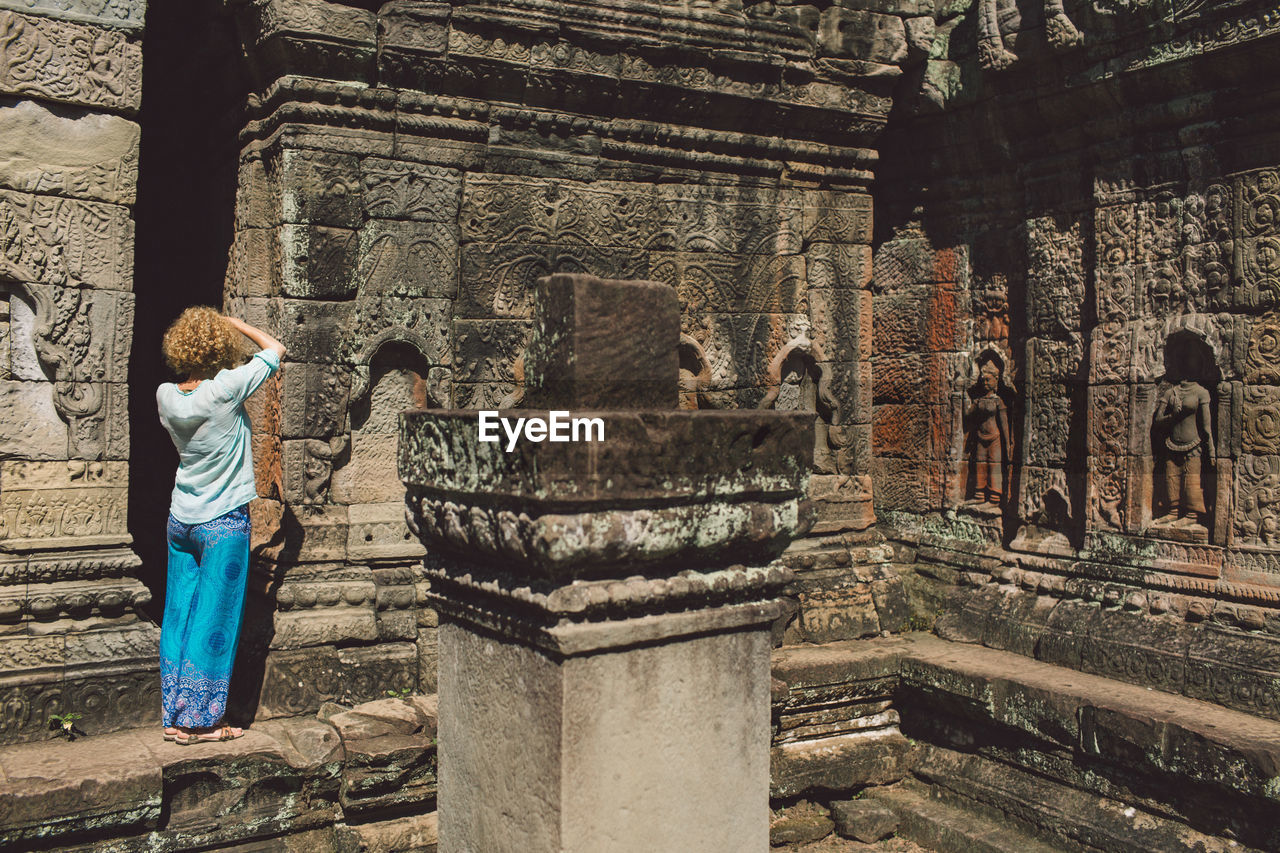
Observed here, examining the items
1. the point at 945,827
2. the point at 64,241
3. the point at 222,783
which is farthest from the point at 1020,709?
the point at 64,241

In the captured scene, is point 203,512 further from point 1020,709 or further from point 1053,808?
point 1053,808

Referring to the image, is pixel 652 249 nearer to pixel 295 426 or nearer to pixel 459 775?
pixel 295 426

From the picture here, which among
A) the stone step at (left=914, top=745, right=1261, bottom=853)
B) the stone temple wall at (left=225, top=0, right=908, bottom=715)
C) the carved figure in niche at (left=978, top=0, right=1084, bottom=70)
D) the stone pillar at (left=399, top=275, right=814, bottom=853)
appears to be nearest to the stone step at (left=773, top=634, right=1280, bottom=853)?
the stone step at (left=914, top=745, right=1261, bottom=853)

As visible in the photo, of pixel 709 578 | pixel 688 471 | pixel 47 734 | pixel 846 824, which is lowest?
pixel 846 824

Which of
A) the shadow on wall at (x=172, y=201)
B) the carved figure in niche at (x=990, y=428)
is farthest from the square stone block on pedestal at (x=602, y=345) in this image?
the carved figure in niche at (x=990, y=428)

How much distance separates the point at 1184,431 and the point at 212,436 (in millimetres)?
4638

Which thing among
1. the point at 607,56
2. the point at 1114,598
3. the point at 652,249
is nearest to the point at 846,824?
the point at 1114,598

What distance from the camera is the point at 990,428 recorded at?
687 cm

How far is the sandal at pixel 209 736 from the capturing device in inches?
173

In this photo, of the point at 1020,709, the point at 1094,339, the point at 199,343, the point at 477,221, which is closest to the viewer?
the point at 199,343

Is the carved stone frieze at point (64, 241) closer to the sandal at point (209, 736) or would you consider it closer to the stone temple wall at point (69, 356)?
the stone temple wall at point (69, 356)

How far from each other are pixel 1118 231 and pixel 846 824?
3.45m

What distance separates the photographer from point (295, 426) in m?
5.37

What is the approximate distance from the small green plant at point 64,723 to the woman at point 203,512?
35 centimetres
